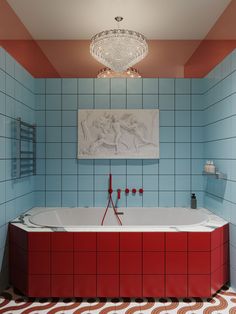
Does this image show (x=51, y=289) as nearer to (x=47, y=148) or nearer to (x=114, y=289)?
(x=114, y=289)

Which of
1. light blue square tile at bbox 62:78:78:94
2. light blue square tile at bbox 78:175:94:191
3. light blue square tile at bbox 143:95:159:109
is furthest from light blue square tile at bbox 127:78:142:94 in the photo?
light blue square tile at bbox 78:175:94:191

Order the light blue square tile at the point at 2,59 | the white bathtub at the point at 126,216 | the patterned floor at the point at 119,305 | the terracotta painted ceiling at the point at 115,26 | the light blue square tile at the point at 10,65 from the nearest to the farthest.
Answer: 1. the patterned floor at the point at 119,305
2. the light blue square tile at the point at 2,59
3. the light blue square tile at the point at 10,65
4. the terracotta painted ceiling at the point at 115,26
5. the white bathtub at the point at 126,216

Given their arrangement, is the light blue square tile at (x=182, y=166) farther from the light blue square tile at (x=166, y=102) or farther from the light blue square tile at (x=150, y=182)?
the light blue square tile at (x=166, y=102)

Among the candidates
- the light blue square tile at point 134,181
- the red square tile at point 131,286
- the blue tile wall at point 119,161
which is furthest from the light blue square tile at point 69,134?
the red square tile at point 131,286

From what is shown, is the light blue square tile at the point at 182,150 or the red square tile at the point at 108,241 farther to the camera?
the light blue square tile at the point at 182,150

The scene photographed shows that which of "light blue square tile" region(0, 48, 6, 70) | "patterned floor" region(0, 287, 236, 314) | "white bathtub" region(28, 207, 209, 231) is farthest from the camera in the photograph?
"white bathtub" region(28, 207, 209, 231)

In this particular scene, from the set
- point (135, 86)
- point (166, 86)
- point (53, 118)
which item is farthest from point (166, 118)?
point (53, 118)

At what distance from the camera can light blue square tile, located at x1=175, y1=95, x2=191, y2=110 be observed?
2.72 m

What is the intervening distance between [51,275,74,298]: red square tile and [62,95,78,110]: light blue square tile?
67.2 inches

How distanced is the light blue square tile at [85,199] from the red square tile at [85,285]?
3.10 feet

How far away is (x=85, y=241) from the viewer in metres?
1.83

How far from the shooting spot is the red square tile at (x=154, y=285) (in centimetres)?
184

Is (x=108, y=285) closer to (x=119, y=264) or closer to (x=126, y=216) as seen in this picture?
(x=119, y=264)

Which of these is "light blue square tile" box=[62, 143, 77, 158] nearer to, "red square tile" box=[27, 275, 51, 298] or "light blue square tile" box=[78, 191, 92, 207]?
"light blue square tile" box=[78, 191, 92, 207]
